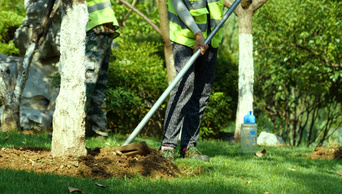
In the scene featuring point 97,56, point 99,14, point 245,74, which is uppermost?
point 99,14

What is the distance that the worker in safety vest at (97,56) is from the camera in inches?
214

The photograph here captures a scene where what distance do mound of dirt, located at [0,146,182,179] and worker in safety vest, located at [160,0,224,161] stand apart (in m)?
0.49

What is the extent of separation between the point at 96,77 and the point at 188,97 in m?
1.87

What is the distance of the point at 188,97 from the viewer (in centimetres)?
433

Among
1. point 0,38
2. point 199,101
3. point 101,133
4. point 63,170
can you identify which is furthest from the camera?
point 0,38

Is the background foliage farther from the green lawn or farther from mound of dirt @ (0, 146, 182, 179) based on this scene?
mound of dirt @ (0, 146, 182, 179)

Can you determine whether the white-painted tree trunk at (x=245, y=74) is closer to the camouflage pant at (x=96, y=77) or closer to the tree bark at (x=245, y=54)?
the tree bark at (x=245, y=54)

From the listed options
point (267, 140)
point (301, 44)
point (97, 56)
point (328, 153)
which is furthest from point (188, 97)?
point (301, 44)

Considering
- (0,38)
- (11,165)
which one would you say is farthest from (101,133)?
(0,38)

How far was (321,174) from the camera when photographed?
4.31 meters

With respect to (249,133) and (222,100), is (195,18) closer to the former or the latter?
(249,133)

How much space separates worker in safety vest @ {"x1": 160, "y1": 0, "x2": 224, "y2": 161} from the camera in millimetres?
4223

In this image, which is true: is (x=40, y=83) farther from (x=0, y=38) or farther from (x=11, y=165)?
(x=11, y=165)

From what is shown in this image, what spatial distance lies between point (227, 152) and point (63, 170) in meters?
2.73
